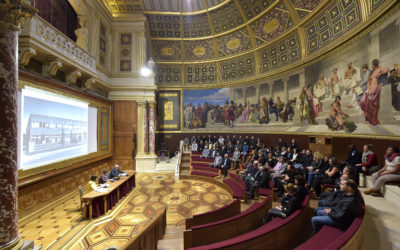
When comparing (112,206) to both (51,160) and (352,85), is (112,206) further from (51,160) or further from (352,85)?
(352,85)

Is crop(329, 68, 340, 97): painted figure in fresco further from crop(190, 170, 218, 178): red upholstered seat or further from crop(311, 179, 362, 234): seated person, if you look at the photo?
crop(190, 170, 218, 178): red upholstered seat

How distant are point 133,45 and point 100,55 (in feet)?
7.71

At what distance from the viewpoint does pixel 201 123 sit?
1438 cm

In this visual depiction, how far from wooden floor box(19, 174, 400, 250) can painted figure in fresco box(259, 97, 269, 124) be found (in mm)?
5562

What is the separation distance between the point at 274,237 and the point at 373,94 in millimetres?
6006

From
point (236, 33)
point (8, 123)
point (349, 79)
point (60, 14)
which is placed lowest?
point (8, 123)

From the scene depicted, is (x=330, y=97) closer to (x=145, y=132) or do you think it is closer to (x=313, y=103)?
(x=313, y=103)

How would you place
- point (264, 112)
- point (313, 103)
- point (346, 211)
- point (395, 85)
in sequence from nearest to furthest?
point (346, 211), point (395, 85), point (313, 103), point (264, 112)

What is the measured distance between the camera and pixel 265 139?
11.2 m

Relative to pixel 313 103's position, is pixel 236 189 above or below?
below

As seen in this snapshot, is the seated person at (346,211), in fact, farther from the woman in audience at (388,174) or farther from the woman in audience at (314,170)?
the woman in audience at (314,170)

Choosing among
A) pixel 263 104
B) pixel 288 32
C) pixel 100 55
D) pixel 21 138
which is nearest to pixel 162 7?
pixel 100 55

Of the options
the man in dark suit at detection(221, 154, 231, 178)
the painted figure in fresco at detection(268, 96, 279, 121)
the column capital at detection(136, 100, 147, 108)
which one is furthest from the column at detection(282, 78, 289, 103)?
the column capital at detection(136, 100, 147, 108)

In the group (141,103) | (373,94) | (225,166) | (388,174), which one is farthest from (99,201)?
(373,94)
